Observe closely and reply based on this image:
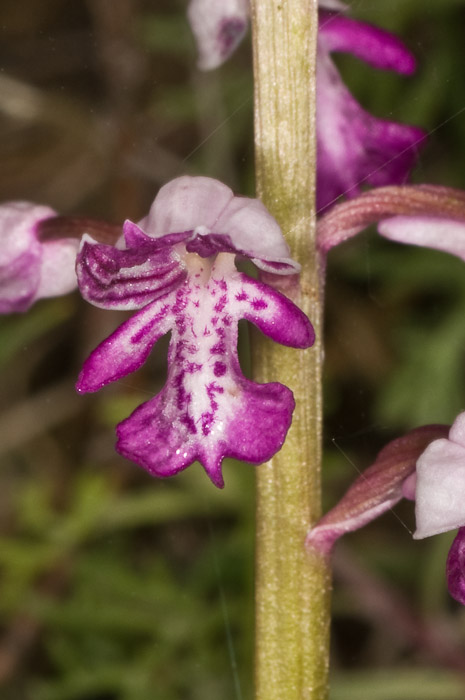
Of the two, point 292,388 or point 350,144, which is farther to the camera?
point 350,144

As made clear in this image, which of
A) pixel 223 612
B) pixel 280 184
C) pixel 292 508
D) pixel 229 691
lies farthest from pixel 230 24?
pixel 229 691

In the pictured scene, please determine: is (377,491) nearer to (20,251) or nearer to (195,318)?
(195,318)

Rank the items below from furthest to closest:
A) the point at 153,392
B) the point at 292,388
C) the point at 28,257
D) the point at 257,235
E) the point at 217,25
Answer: the point at 153,392, the point at 217,25, the point at 28,257, the point at 292,388, the point at 257,235

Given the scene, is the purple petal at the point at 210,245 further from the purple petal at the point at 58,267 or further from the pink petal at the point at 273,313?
the purple petal at the point at 58,267

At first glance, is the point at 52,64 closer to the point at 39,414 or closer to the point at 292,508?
the point at 39,414

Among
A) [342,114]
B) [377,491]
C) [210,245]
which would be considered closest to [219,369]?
[210,245]

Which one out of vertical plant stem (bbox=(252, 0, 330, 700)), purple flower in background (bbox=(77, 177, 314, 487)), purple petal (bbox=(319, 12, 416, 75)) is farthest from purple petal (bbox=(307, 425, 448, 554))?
purple petal (bbox=(319, 12, 416, 75))

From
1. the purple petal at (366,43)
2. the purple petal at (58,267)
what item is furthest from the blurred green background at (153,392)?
the purple petal at (58,267)
